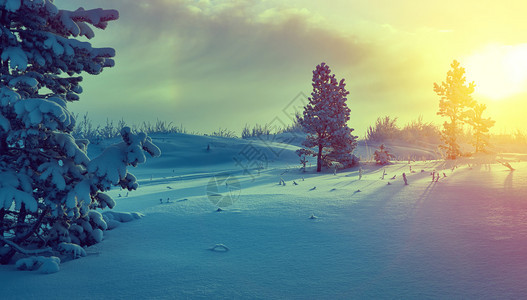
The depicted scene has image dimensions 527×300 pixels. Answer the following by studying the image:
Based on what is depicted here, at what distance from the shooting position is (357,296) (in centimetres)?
248

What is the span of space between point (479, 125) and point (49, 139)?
1693 cm

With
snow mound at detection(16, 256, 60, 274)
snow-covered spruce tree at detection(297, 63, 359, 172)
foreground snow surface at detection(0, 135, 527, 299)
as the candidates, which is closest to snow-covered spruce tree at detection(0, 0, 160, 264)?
snow mound at detection(16, 256, 60, 274)

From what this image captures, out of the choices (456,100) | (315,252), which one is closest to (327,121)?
(456,100)

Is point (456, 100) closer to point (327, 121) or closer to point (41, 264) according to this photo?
point (327, 121)

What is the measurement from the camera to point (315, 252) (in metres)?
3.31

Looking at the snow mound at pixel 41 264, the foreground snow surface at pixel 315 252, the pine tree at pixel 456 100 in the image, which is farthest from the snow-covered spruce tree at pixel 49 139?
the pine tree at pixel 456 100

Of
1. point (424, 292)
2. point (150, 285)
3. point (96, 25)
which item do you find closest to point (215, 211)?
point (150, 285)

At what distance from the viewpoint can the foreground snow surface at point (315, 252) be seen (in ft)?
8.62

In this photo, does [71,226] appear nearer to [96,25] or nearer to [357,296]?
[96,25]

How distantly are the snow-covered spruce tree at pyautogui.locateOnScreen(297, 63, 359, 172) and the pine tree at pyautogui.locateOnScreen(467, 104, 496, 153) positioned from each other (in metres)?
5.96

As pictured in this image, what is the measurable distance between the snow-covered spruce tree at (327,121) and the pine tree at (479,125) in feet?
19.5

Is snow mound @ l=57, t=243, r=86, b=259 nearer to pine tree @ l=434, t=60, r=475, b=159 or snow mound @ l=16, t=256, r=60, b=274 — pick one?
snow mound @ l=16, t=256, r=60, b=274

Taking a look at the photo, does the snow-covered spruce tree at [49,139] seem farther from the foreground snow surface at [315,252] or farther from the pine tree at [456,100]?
the pine tree at [456,100]

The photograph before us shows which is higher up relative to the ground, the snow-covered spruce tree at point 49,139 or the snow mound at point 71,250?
the snow-covered spruce tree at point 49,139
